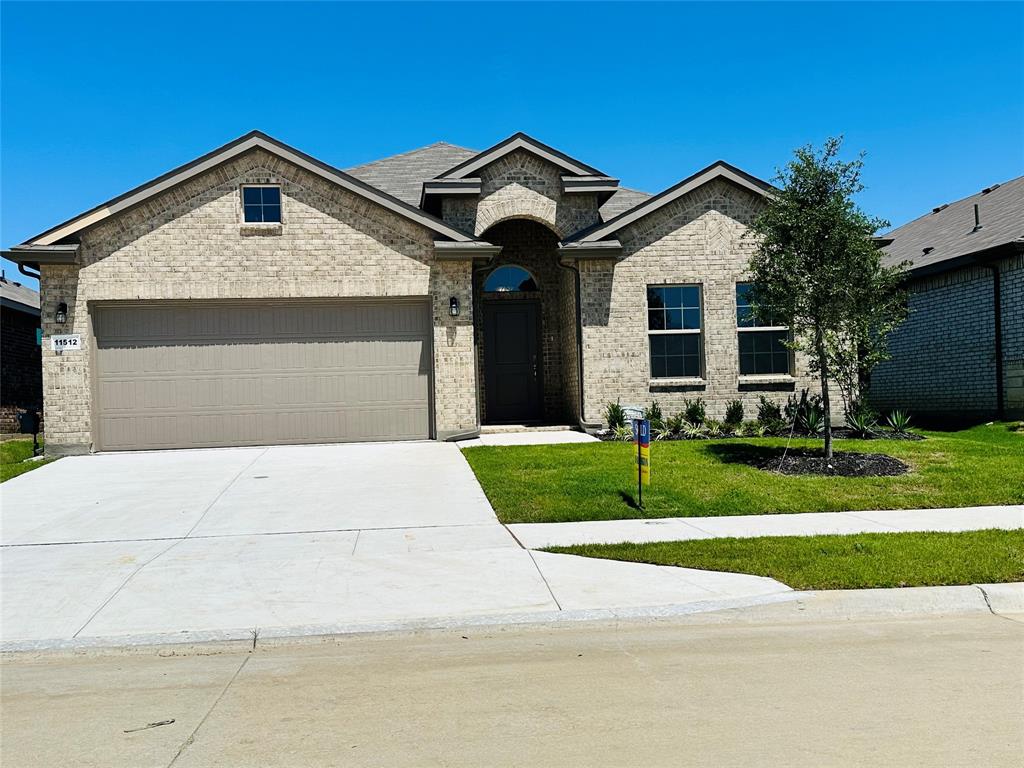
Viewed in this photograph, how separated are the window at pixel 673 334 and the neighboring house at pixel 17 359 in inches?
564

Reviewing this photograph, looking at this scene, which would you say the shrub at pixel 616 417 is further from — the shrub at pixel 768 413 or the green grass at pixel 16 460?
the green grass at pixel 16 460

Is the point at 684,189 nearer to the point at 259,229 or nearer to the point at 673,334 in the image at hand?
the point at 673,334

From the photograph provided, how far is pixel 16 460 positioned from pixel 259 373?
4754 millimetres

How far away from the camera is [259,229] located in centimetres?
1608

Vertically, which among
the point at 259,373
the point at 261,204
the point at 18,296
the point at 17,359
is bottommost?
the point at 259,373

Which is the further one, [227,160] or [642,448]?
[227,160]

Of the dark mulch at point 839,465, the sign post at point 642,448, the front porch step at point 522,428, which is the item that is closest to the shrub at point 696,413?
the front porch step at point 522,428

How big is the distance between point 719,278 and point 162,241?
36.7 ft

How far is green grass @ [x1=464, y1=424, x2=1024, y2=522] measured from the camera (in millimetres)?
10131

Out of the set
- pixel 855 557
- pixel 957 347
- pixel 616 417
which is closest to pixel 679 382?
pixel 616 417

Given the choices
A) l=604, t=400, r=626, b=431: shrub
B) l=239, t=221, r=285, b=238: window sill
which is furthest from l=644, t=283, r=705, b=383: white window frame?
l=239, t=221, r=285, b=238: window sill

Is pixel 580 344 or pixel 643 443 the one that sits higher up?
pixel 580 344

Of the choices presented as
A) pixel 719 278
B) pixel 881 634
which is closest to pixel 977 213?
pixel 719 278

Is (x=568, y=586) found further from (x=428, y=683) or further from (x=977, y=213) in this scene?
(x=977, y=213)
